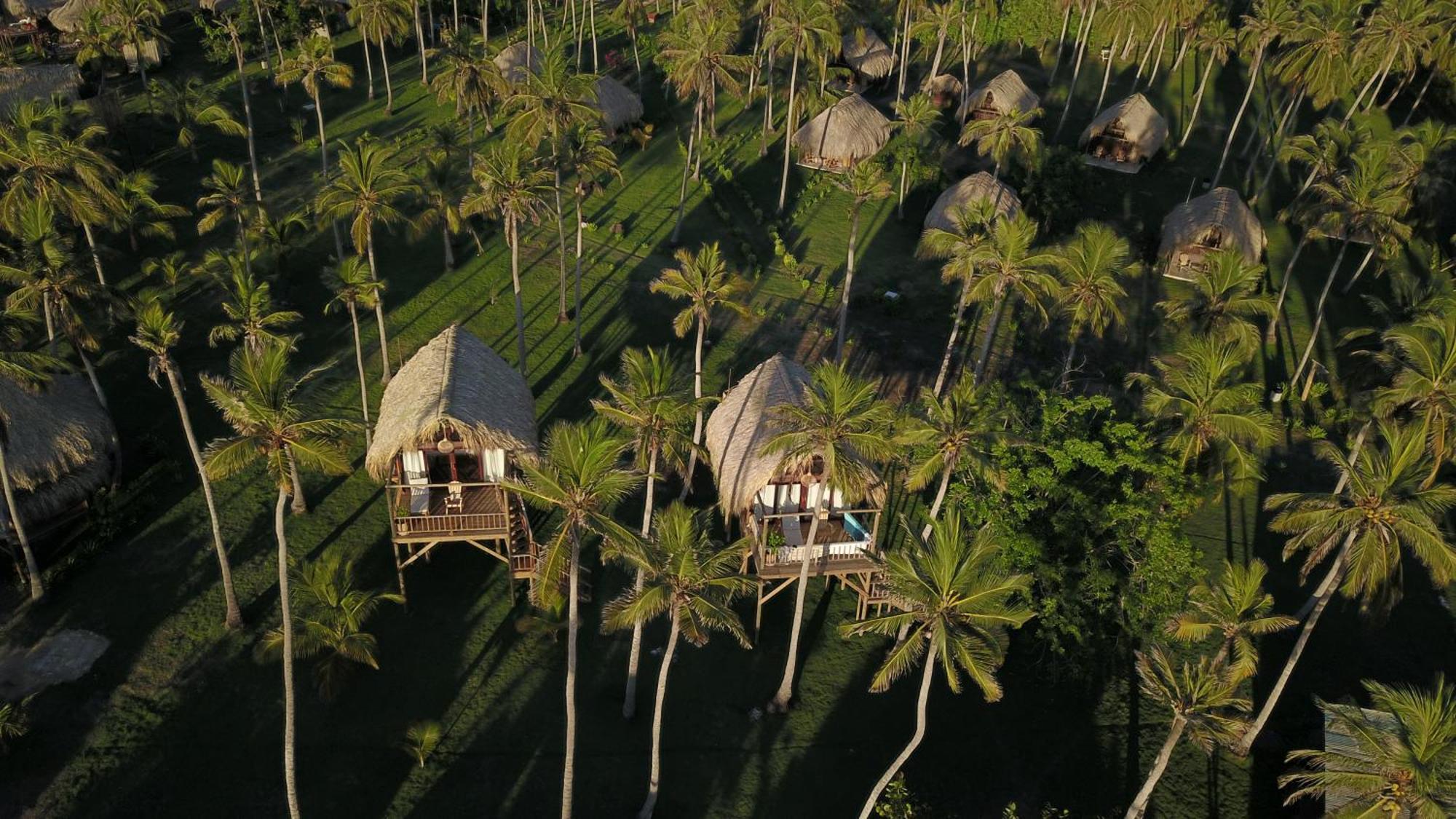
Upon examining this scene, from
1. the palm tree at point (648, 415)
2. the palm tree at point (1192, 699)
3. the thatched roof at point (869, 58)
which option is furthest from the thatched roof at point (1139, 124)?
the palm tree at point (1192, 699)

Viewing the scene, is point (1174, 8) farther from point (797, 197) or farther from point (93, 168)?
point (93, 168)

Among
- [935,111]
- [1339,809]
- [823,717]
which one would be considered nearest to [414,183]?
[823,717]

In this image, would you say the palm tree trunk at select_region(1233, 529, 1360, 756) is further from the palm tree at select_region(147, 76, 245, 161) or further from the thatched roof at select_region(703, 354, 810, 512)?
the palm tree at select_region(147, 76, 245, 161)

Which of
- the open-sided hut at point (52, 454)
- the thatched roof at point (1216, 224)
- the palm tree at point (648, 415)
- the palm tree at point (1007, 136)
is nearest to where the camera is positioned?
the palm tree at point (648, 415)

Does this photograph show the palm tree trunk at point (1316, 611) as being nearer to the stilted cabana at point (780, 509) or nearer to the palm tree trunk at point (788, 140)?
the stilted cabana at point (780, 509)

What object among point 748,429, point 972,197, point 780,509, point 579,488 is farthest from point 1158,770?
point 972,197

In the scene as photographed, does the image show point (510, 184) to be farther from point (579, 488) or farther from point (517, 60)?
point (517, 60)
